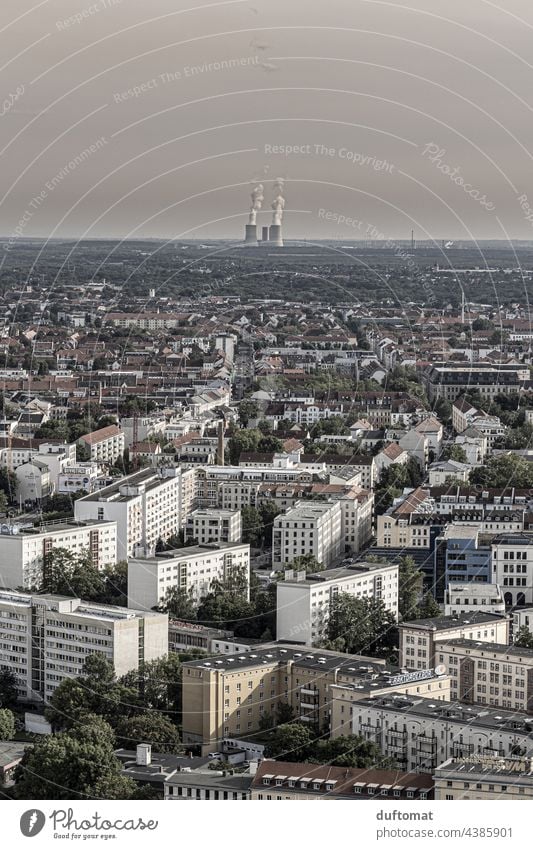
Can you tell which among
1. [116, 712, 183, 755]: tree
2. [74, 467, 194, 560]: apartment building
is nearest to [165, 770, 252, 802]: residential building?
[116, 712, 183, 755]: tree

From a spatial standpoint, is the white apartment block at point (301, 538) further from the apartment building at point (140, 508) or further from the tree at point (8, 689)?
the tree at point (8, 689)

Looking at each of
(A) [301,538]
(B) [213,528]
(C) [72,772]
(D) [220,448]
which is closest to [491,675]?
(C) [72,772]

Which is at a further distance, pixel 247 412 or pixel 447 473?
pixel 247 412

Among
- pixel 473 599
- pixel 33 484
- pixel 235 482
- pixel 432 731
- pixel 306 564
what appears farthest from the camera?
pixel 33 484

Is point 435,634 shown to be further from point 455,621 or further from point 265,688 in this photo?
point 265,688

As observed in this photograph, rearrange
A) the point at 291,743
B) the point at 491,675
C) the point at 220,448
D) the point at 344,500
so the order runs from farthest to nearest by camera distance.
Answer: the point at 220,448
the point at 344,500
the point at 491,675
the point at 291,743

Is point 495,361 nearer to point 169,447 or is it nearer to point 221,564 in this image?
point 169,447

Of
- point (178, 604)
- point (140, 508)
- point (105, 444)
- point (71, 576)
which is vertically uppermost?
point (105, 444)
